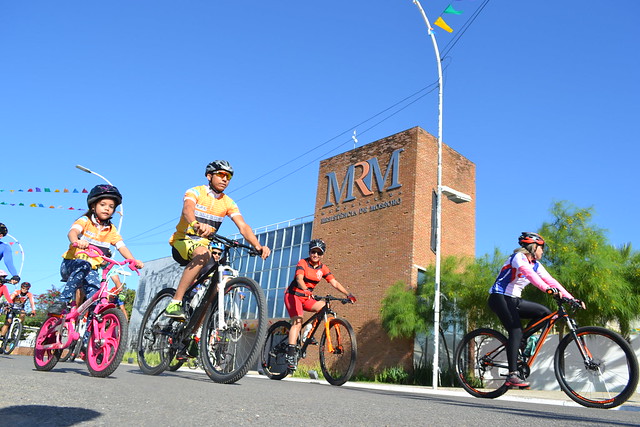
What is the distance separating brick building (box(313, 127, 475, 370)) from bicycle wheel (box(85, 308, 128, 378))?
714 inches

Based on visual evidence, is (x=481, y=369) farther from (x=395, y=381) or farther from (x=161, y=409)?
(x=395, y=381)

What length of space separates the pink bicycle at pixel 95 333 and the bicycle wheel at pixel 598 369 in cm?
423

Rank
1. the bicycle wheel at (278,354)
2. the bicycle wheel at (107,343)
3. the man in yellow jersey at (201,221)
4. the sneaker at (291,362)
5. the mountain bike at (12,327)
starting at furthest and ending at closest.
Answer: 1. the mountain bike at (12,327)
2. the bicycle wheel at (278,354)
3. the sneaker at (291,362)
4. the man in yellow jersey at (201,221)
5. the bicycle wheel at (107,343)

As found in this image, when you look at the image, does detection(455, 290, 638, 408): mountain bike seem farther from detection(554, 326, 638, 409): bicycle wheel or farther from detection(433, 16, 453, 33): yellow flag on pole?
detection(433, 16, 453, 33): yellow flag on pole

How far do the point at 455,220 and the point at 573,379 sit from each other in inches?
849

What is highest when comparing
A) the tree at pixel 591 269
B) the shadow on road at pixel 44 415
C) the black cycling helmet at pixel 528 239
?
the tree at pixel 591 269

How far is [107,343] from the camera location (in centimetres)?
493

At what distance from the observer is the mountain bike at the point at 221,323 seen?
14.4 feet

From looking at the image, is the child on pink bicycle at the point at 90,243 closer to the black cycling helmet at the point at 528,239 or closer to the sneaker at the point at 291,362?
the sneaker at the point at 291,362

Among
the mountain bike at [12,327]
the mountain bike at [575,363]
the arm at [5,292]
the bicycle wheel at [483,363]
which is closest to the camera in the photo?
the mountain bike at [575,363]

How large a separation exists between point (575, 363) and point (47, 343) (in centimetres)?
556

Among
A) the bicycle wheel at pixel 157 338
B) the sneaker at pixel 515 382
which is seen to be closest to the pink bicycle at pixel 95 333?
the bicycle wheel at pixel 157 338

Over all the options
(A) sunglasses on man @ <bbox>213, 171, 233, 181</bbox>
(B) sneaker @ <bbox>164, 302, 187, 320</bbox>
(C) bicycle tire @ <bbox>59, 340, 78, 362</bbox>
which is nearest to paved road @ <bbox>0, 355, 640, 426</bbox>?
(B) sneaker @ <bbox>164, 302, 187, 320</bbox>

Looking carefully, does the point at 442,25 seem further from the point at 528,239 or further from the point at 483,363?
the point at 483,363
